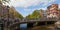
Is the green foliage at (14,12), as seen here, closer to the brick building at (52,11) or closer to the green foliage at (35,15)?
the green foliage at (35,15)

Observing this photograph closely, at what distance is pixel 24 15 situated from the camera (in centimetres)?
485

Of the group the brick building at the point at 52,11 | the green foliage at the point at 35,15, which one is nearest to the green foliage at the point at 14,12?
the green foliage at the point at 35,15

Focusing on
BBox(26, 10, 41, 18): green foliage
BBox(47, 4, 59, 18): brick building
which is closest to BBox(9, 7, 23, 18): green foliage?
BBox(26, 10, 41, 18): green foliage

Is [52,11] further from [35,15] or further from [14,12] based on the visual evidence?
[14,12]

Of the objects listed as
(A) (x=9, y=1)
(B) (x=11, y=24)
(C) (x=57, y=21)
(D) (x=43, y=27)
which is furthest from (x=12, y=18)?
(C) (x=57, y=21)

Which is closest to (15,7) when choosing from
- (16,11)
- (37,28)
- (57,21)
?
(16,11)

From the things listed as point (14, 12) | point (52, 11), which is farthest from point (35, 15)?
point (14, 12)

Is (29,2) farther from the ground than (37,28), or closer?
farther from the ground

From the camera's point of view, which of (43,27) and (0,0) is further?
(0,0)

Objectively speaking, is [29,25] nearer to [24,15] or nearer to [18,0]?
[24,15]

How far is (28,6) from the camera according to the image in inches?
192

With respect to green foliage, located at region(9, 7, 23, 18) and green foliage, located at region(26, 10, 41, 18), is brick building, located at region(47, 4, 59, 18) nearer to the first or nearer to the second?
green foliage, located at region(26, 10, 41, 18)

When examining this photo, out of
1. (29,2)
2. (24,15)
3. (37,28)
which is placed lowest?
(37,28)

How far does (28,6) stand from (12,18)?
0.55 meters
